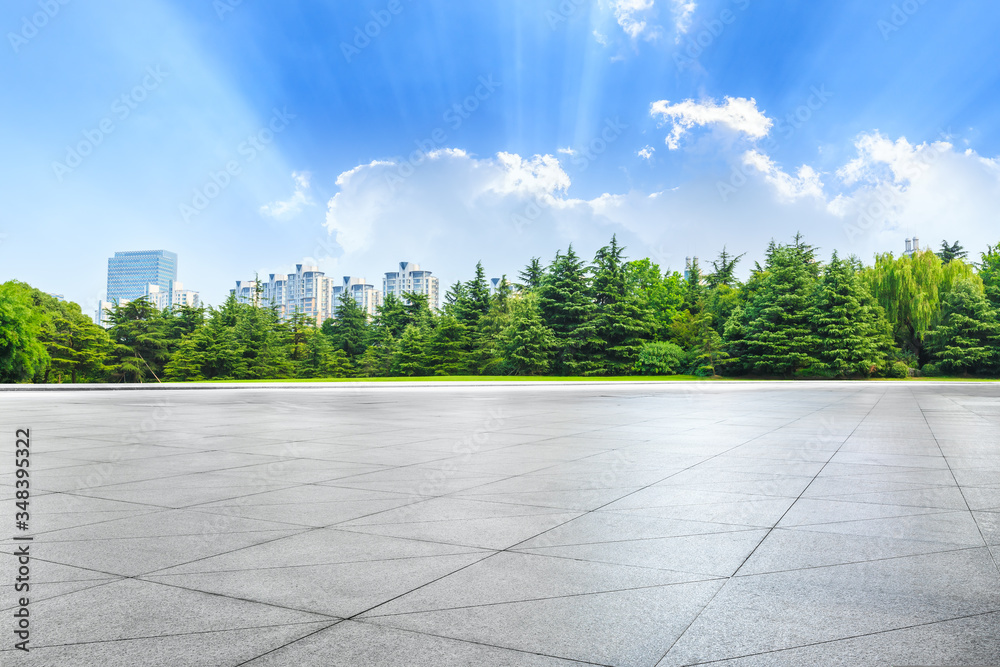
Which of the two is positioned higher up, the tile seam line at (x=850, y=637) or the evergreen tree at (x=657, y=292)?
the evergreen tree at (x=657, y=292)

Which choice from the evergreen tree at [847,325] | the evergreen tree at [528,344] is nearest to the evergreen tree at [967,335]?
the evergreen tree at [847,325]

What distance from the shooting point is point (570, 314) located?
49.4m

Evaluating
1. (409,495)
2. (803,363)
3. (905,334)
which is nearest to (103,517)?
(409,495)

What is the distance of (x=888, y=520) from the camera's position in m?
5.01

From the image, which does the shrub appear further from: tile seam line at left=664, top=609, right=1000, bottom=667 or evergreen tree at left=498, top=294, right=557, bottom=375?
tile seam line at left=664, top=609, right=1000, bottom=667

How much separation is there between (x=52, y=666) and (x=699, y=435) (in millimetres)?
9213

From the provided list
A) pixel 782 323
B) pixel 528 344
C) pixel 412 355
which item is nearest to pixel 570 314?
pixel 528 344

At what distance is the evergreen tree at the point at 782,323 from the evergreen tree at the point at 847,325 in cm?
79

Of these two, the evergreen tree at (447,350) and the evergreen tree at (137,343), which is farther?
the evergreen tree at (137,343)

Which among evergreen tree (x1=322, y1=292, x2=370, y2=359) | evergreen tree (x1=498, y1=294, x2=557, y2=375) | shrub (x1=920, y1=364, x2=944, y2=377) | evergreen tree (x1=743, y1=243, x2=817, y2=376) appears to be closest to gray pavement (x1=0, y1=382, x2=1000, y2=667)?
evergreen tree (x1=743, y1=243, x2=817, y2=376)

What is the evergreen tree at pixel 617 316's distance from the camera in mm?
47625

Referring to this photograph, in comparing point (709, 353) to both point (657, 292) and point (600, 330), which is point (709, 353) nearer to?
point (600, 330)

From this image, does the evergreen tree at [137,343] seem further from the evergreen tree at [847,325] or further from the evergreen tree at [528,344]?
the evergreen tree at [847,325]

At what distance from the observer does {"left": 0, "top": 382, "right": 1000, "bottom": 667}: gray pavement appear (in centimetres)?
287
